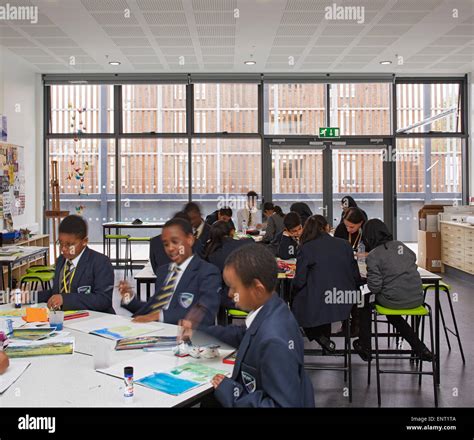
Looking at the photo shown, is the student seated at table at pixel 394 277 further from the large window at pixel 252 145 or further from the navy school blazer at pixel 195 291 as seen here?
the large window at pixel 252 145

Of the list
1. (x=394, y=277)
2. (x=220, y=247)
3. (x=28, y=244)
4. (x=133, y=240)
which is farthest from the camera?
(x=133, y=240)

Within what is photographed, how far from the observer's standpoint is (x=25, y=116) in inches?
405

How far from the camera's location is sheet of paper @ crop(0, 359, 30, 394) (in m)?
2.31

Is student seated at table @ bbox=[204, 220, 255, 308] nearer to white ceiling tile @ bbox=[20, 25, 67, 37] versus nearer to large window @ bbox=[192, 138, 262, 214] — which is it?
white ceiling tile @ bbox=[20, 25, 67, 37]

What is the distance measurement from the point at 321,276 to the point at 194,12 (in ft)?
13.6

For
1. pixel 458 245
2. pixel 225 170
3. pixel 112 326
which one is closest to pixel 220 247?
pixel 112 326

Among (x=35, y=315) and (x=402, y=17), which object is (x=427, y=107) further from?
(x=35, y=315)

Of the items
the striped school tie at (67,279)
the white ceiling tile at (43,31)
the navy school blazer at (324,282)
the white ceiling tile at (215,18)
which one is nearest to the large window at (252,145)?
the white ceiling tile at (43,31)

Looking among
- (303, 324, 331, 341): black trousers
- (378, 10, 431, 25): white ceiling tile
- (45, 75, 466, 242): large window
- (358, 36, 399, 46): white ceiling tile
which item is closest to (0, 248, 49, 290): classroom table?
(303, 324, 331, 341): black trousers

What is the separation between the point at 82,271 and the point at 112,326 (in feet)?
2.22

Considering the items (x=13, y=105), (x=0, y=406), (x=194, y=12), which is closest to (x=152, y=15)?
(x=194, y=12)

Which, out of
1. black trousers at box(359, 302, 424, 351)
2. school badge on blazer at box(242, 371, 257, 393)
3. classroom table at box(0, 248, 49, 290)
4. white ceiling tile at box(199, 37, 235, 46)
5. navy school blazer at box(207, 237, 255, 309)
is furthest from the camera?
white ceiling tile at box(199, 37, 235, 46)

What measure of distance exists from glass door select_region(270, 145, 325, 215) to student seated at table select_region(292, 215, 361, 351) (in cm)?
658

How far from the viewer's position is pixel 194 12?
7.25 metres
